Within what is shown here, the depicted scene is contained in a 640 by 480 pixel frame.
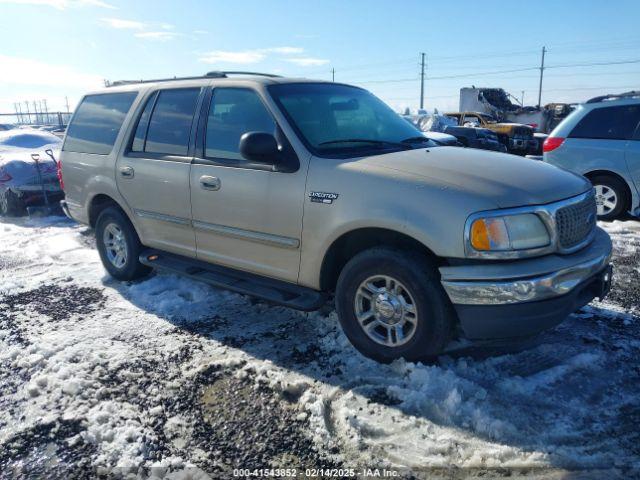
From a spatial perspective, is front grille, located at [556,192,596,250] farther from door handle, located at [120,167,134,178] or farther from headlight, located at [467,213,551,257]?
door handle, located at [120,167,134,178]

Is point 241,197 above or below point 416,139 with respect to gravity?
below

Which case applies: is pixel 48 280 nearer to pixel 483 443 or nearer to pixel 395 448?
pixel 395 448

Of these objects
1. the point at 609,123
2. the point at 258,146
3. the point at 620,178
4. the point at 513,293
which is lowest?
the point at 513,293

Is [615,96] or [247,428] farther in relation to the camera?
[615,96]

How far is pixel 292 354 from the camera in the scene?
362cm

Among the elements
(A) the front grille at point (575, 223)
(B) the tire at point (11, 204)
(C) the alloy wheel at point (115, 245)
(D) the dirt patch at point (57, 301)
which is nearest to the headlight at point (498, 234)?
(A) the front grille at point (575, 223)

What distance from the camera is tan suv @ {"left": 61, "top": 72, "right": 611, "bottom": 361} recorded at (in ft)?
9.54

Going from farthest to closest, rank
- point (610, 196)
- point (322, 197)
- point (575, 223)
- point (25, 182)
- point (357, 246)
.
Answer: point (25, 182)
point (610, 196)
point (357, 246)
point (322, 197)
point (575, 223)

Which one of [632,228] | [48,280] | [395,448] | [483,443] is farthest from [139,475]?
[632,228]

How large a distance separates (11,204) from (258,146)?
24.3 ft

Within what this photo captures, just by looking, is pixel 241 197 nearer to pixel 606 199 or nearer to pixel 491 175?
pixel 491 175

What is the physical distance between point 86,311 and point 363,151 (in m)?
2.82

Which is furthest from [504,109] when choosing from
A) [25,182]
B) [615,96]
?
[25,182]

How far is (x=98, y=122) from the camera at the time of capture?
529cm
